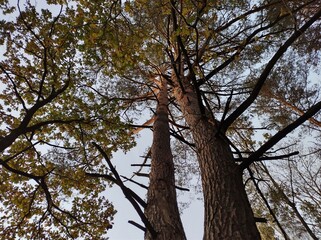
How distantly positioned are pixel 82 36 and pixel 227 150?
232 centimetres

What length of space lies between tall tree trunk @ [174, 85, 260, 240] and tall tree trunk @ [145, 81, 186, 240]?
1.49 feet

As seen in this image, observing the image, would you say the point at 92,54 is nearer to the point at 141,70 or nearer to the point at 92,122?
the point at 92,122

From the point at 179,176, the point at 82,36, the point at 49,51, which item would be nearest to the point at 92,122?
the point at 49,51

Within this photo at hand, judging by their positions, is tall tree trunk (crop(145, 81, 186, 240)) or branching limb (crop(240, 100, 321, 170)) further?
tall tree trunk (crop(145, 81, 186, 240))

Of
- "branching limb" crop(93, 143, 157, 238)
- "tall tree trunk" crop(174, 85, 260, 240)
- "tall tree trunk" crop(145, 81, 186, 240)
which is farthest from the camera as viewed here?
"tall tree trunk" crop(145, 81, 186, 240)

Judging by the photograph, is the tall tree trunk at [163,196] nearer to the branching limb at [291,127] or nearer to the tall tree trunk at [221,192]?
the tall tree trunk at [221,192]

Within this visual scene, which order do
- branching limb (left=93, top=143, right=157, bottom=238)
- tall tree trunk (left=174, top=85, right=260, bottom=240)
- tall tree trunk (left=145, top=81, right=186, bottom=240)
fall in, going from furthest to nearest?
tall tree trunk (left=145, top=81, right=186, bottom=240), branching limb (left=93, top=143, right=157, bottom=238), tall tree trunk (left=174, top=85, right=260, bottom=240)

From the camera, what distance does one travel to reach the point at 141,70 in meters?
6.40

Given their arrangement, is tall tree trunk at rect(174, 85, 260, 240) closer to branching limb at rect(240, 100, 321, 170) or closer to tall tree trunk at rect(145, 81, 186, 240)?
branching limb at rect(240, 100, 321, 170)

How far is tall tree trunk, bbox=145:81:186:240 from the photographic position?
7.14 ft

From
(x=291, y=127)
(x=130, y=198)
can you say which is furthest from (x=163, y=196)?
(x=291, y=127)

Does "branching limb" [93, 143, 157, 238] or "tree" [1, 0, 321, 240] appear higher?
"tree" [1, 0, 321, 240]

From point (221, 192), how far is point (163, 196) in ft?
2.70

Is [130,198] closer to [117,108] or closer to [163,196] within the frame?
[163,196]
